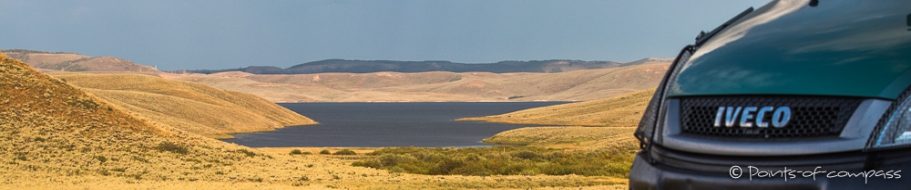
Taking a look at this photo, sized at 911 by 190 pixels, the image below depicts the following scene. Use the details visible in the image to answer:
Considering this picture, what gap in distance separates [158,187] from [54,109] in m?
22.7

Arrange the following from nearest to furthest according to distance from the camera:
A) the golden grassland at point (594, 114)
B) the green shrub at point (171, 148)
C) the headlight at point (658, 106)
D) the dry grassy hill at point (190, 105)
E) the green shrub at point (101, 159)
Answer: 1. the headlight at point (658, 106)
2. the green shrub at point (101, 159)
3. the green shrub at point (171, 148)
4. the dry grassy hill at point (190, 105)
5. the golden grassland at point (594, 114)

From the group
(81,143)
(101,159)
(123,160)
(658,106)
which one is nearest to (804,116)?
(658,106)

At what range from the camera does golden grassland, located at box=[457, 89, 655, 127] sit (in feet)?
431

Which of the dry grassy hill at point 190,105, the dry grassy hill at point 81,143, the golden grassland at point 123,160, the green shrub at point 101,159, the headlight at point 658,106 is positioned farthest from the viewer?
the dry grassy hill at point 190,105

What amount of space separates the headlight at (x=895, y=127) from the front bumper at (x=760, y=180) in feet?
0.24

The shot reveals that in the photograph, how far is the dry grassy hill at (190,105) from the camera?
114 m

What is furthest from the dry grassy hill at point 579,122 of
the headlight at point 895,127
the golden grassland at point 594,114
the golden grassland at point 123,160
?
the headlight at point 895,127

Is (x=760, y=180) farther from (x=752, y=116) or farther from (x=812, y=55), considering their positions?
(x=812, y=55)

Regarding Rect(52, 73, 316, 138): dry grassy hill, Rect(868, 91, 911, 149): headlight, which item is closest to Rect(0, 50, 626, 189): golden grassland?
Rect(868, 91, 911, 149): headlight

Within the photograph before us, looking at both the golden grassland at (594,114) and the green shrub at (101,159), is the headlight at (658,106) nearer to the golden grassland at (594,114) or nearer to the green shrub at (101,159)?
the green shrub at (101,159)

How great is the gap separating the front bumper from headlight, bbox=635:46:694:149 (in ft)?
0.65

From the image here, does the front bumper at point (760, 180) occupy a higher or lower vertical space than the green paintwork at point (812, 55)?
lower

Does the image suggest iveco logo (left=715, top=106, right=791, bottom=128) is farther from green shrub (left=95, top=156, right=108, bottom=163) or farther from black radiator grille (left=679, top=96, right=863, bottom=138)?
green shrub (left=95, top=156, right=108, bottom=163)

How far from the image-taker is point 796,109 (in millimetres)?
3164
